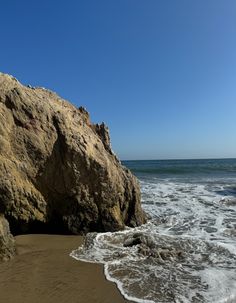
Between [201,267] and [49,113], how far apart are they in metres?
5.47

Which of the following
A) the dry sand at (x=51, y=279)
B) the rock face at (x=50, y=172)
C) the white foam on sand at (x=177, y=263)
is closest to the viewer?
the dry sand at (x=51, y=279)

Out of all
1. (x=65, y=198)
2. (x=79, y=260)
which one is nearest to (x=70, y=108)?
(x=65, y=198)

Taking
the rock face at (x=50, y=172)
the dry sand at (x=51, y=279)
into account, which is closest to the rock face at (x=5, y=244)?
the dry sand at (x=51, y=279)

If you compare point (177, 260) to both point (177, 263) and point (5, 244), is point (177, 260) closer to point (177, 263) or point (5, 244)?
point (177, 263)

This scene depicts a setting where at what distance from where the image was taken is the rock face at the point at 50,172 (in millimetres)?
8406

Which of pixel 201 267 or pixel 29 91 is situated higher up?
pixel 29 91

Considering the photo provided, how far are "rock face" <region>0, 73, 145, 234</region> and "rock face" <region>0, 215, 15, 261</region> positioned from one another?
0.95m

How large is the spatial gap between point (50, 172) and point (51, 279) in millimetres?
3415

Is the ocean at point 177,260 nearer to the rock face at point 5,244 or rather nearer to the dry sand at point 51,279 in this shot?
the dry sand at point 51,279

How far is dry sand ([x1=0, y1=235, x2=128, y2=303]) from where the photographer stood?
543 cm

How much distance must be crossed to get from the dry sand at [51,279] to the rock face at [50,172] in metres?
1.09

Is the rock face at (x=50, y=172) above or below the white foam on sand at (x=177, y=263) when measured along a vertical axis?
above

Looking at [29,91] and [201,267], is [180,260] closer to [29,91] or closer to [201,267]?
[201,267]

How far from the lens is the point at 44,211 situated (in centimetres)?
885
